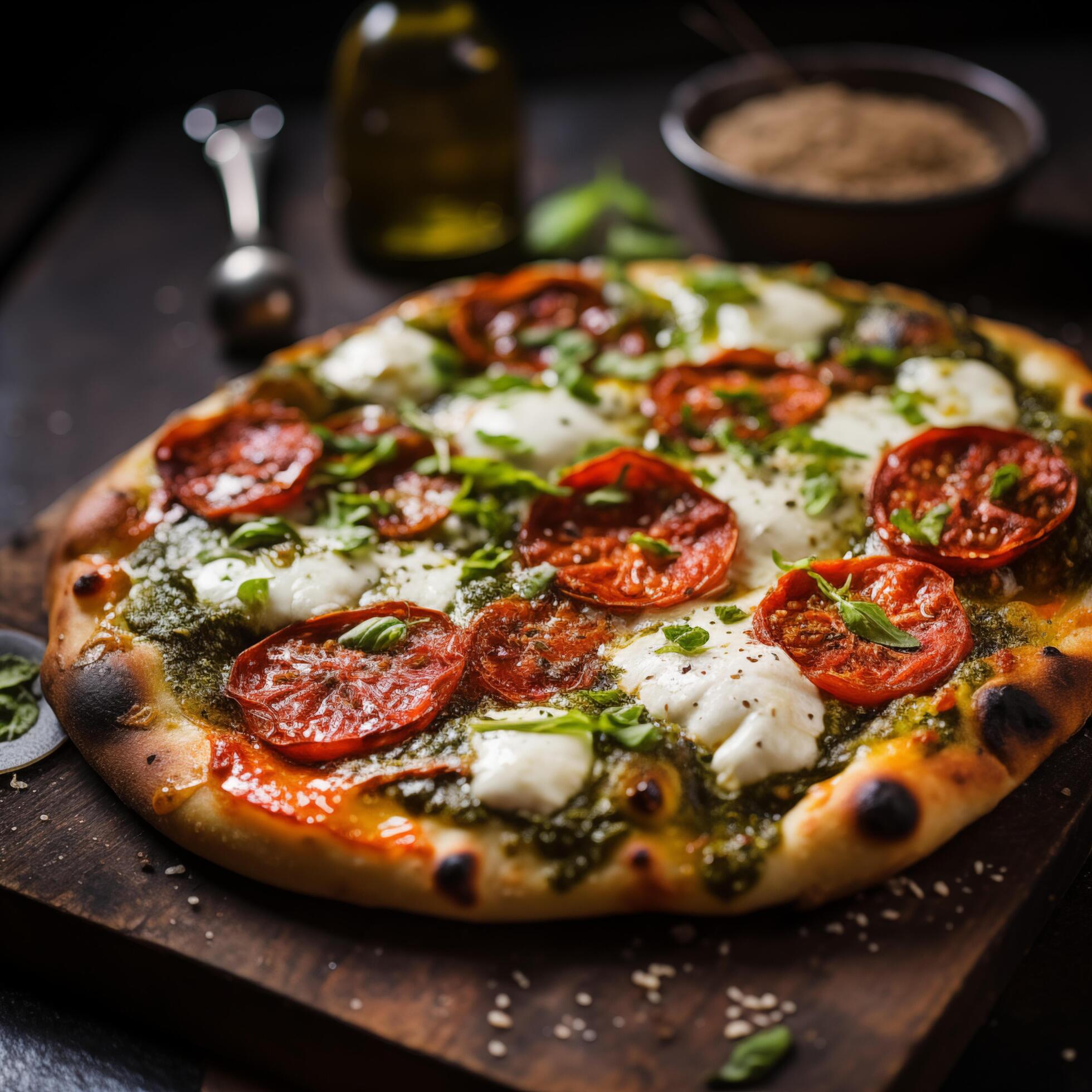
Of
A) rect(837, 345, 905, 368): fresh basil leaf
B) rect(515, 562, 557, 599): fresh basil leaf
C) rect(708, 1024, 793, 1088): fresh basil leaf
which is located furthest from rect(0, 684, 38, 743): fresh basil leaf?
rect(837, 345, 905, 368): fresh basil leaf

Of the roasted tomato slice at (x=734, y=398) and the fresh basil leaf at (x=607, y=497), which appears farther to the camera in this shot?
the roasted tomato slice at (x=734, y=398)

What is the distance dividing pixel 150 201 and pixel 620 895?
4759mm

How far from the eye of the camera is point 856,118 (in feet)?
16.8

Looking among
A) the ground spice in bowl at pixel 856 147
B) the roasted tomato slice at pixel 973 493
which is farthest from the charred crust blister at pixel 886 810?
the ground spice in bowl at pixel 856 147

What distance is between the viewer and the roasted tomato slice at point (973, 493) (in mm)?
3002

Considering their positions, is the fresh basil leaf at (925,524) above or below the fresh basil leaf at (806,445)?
below

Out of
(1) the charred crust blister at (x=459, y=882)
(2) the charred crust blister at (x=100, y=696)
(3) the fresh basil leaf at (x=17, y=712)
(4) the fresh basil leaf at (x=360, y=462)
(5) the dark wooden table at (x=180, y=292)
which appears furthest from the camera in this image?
(4) the fresh basil leaf at (x=360, y=462)

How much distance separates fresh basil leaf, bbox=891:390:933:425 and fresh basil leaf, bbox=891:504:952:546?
43 centimetres

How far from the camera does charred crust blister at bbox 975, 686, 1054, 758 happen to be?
256 centimetres

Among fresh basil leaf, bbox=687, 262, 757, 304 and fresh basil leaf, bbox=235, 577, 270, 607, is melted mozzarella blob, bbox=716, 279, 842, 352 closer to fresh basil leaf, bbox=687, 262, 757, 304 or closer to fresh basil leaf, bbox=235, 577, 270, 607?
fresh basil leaf, bbox=687, 262, 757, 304

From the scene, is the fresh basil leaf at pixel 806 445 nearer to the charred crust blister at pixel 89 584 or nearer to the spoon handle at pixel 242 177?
the charred crust blister at pixel 89 584

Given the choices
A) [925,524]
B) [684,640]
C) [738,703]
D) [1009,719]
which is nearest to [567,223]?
[925,524]

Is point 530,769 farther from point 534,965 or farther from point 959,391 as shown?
point 959,391

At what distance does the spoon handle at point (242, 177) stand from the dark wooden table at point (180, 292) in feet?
0.75
